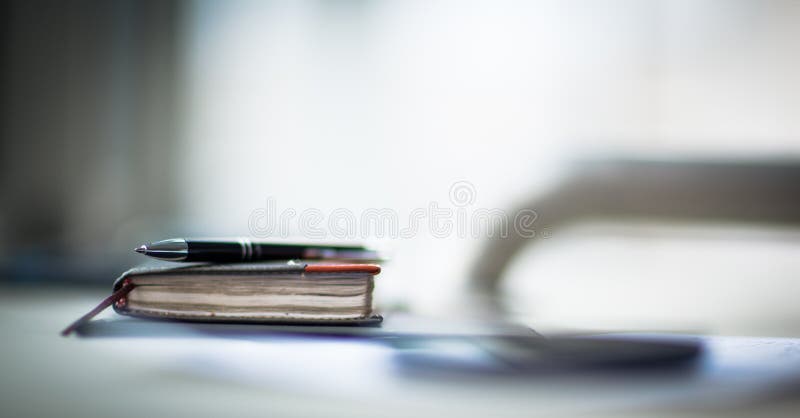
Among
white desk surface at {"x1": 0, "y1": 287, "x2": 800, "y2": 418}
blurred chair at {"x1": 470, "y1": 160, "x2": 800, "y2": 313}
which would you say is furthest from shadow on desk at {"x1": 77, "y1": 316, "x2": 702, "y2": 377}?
blurred chair at {"x1": 470, "y1": 160, "x2": 800, "y2": 313}

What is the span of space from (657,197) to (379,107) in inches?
28.7

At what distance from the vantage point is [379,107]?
1.34 m

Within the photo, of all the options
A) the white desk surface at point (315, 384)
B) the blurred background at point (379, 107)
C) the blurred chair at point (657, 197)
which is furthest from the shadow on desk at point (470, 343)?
the blurred background at point (379, 107)

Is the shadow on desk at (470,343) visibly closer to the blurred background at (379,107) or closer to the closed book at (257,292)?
the closed book at (257,292)

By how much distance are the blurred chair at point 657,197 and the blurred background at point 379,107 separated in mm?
267

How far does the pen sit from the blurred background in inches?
28.8

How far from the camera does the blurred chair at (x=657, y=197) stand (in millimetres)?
947

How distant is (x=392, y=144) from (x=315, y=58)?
32cm

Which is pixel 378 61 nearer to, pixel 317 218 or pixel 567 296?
pixel 317 218

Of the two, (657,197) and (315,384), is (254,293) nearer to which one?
(315,384)

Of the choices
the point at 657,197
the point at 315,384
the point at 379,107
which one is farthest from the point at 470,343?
the point at 379,107

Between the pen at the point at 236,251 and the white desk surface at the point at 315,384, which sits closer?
the white desk surface at the point at 315,384

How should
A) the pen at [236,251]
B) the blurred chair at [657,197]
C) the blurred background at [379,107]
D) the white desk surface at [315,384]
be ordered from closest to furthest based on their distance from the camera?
1. the white desk surface at [315,384]
2. the pen at [236,251]
3. the blurred chair at [657,197]
4. the blurred background at [379,107]

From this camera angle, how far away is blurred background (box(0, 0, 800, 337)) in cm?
131
